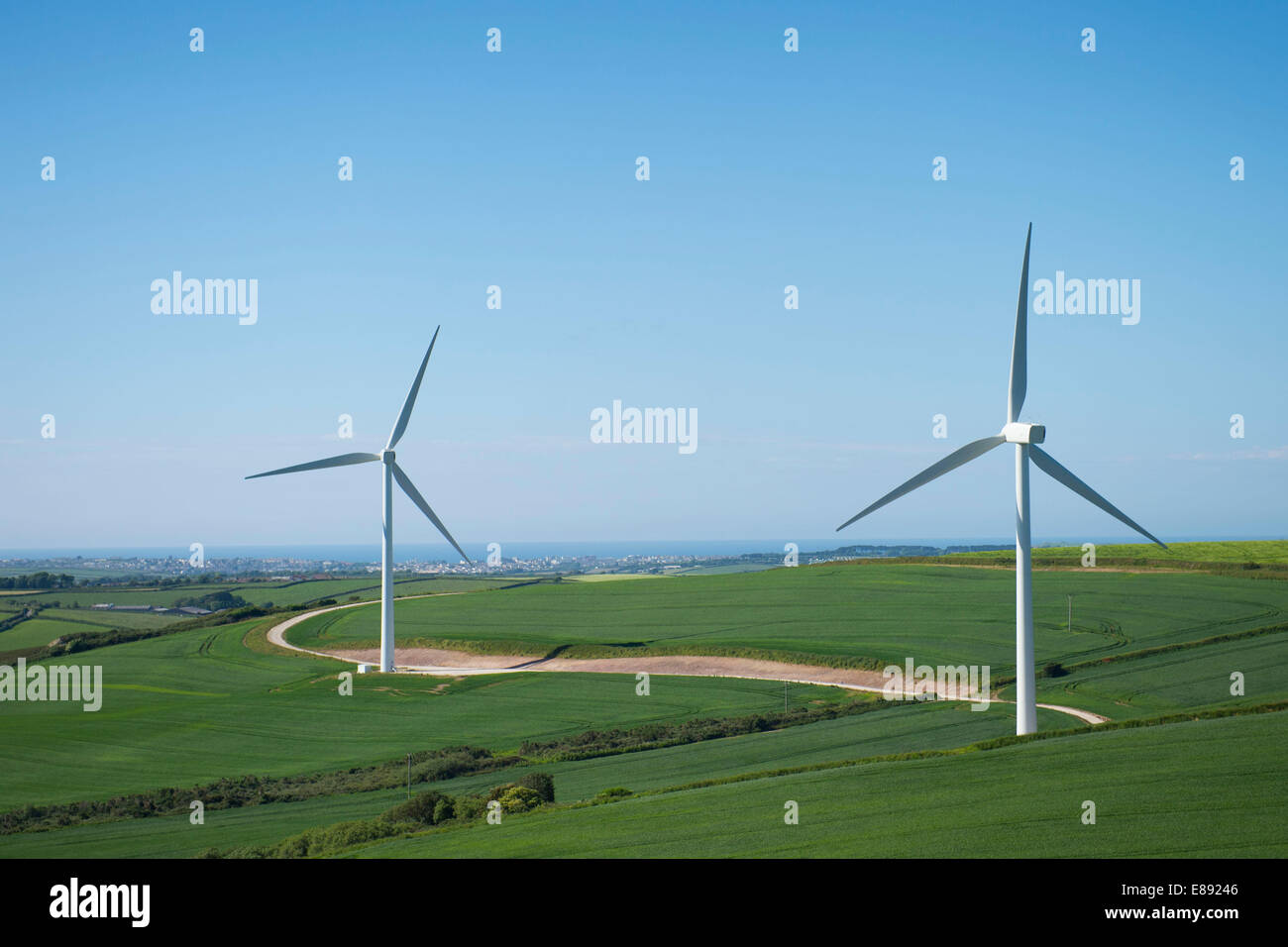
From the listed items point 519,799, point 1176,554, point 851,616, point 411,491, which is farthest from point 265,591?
point 519,799

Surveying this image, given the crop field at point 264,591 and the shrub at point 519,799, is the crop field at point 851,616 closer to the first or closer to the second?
the crop field at point 264,591

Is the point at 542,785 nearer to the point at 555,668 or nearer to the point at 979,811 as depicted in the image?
the point at 979,811

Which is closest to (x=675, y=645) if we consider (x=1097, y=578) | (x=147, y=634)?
(x=1097, y=578)

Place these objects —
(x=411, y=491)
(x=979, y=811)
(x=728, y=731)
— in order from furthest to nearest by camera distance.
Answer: (x=411, y=491) < (x=728, y=731) < (x=979, y=811)

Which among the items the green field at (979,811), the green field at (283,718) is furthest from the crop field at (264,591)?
the green field at (979,811)
